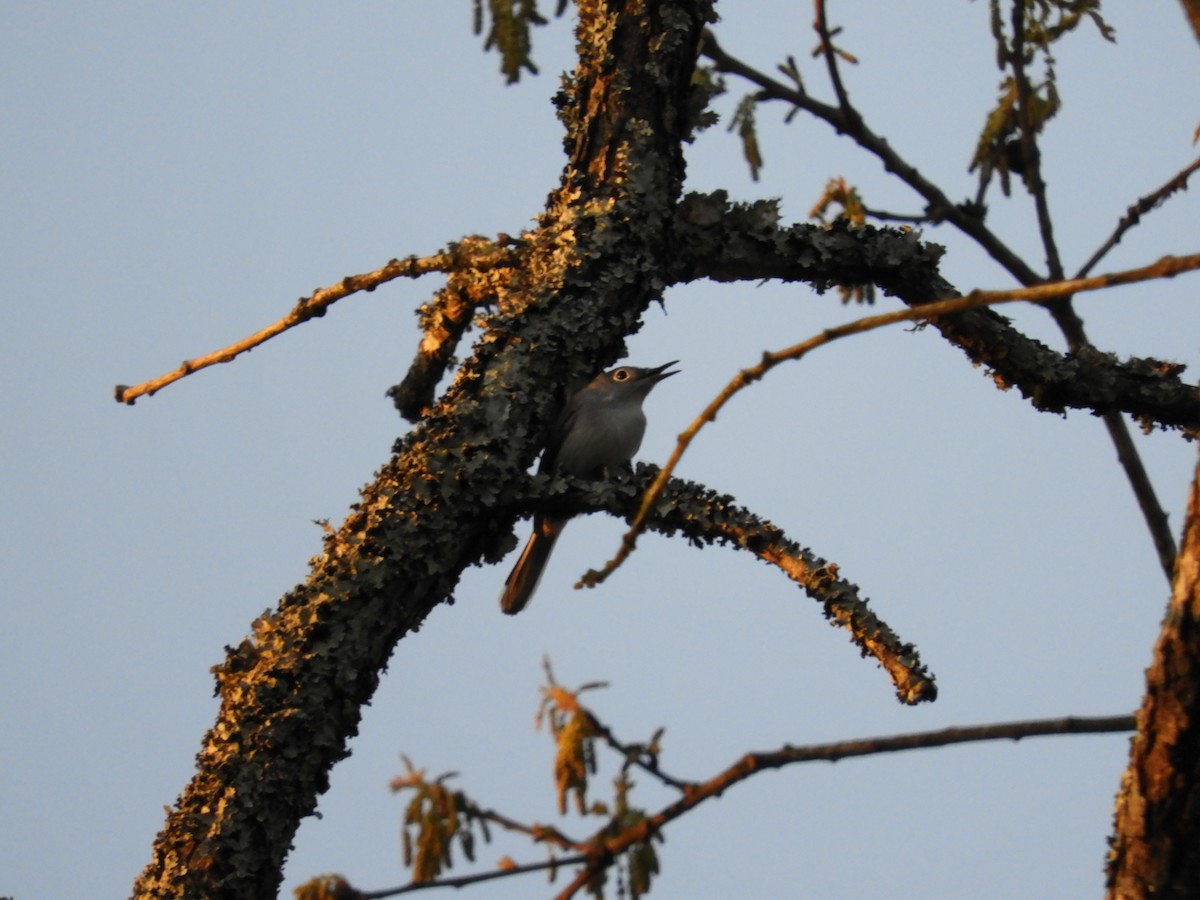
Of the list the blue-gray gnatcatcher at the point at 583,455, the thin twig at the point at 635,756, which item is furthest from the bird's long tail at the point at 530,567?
the thin twig at the point at 635,756

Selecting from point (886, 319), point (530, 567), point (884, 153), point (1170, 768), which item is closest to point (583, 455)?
point (530, 567)

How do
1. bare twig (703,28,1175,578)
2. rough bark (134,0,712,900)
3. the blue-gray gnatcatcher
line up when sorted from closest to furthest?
rough bark (134,0,712,900) < bare twig (703,28,1175,578) < the blue-gray gnatcatcher

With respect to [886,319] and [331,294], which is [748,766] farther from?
[331,294]

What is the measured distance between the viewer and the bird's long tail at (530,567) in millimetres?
6262

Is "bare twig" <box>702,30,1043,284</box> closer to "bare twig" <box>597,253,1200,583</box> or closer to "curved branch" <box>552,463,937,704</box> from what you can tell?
"curved branch" <box>552,463,937,704</box>

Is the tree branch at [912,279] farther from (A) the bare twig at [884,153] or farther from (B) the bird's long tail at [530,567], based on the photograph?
(B) the bird's long tail at [530,567]

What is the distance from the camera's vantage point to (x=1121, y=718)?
227cm

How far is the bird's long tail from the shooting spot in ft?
20.5

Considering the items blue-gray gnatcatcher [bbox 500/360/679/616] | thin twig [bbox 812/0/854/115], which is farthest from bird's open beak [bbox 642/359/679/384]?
thin twig [bbox 812/0/854/115]

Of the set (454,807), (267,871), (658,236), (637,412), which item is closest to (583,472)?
(637,412)

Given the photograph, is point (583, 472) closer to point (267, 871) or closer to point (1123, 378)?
point (1123, 378)

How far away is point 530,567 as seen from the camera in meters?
6.29

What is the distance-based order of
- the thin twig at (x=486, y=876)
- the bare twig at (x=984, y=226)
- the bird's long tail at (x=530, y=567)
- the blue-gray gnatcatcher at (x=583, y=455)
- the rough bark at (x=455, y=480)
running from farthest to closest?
the bird's long tail at (x=530, y=567) < the blue-gray gnatcatcher at (x=583, y=455) < the bare twig at (x=984, y=226) < the rough bark at (x=455, y=480) < the thin twig at (x=486, y=876)

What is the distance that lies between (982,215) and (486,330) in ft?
5.52
